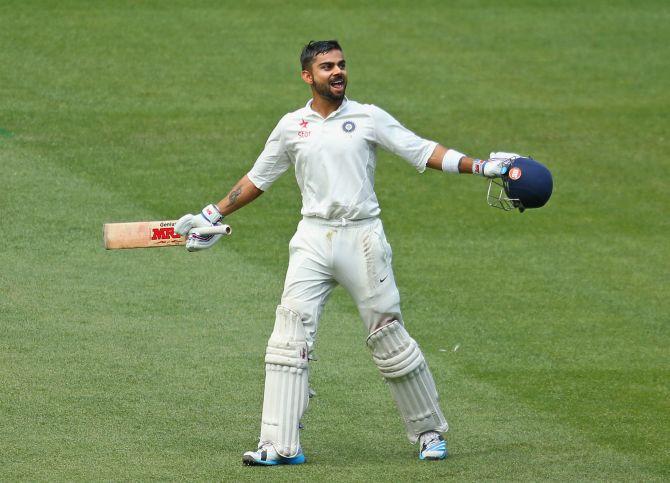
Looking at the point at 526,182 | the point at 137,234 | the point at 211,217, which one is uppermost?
the point at 526,182

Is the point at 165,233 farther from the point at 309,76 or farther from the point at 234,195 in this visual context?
the point at 309,76

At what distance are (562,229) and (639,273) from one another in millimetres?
1290

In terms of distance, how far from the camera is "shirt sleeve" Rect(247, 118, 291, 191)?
25.7ft

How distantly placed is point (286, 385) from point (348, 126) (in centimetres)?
144

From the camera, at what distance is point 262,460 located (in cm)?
746

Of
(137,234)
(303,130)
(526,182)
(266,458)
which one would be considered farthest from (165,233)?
(526,182)

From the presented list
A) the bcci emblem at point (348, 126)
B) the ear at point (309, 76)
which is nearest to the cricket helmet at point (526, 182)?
the bcci emblem at point (348, 126)

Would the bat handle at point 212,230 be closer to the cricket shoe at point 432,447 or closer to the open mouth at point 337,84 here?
the open mouth at point 337,84

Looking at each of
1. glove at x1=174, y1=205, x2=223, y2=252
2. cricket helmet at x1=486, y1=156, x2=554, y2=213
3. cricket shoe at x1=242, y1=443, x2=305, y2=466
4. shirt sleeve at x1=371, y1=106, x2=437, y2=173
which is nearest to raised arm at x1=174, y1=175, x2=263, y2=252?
glove at x1=174, y1=205, x2=223, y2=252

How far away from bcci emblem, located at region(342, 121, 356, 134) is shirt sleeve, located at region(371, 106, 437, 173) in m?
0.12

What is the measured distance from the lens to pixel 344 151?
761 cm

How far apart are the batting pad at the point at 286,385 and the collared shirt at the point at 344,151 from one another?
65 cm

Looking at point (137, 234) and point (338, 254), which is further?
point (137, 234)

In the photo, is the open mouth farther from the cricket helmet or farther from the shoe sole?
the shoe sole
